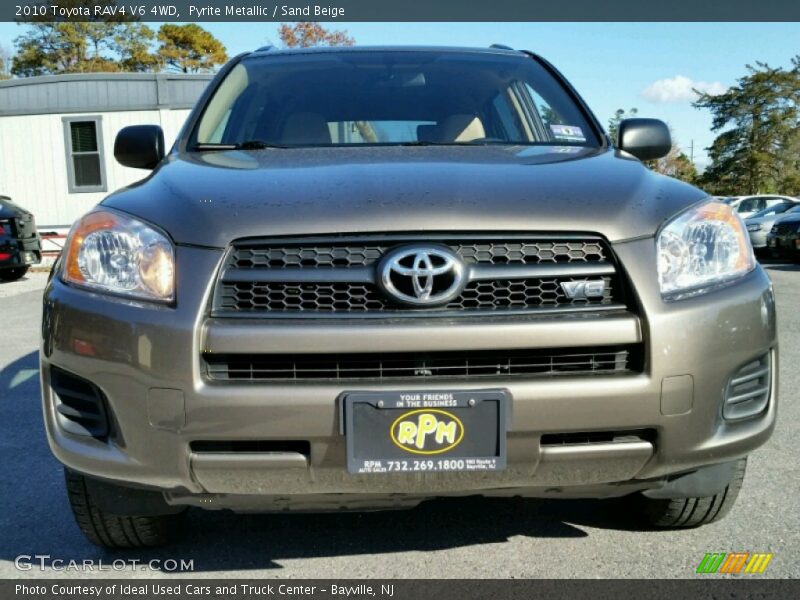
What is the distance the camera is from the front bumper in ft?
6.59

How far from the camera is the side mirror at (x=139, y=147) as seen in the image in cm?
322

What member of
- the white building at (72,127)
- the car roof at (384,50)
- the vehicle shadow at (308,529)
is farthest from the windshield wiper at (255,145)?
the white building at (72,127)

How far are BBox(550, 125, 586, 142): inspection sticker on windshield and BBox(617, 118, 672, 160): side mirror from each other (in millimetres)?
167

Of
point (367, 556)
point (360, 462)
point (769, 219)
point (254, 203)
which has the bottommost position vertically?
point (769, 219)

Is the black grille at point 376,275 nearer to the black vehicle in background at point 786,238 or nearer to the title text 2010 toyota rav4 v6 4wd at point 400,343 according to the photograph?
the title text 2010 toyota rav4 v6 4wd at point 400,343

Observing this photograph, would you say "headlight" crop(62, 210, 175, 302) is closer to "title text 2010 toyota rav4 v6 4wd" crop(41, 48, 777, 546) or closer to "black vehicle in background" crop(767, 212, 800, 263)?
"title text 2010 toyota rav4 v6 4wd" crop(41, 48, 777, 546)

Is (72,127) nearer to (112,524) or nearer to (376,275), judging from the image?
(112,524)

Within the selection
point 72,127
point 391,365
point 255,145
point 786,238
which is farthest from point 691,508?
point 72,127

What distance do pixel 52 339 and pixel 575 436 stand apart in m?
1.36

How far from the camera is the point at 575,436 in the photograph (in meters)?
2.11

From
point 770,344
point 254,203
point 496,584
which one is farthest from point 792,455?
point 254,203

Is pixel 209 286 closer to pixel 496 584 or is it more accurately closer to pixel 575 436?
pixel 575 436

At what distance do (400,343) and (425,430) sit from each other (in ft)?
0.72

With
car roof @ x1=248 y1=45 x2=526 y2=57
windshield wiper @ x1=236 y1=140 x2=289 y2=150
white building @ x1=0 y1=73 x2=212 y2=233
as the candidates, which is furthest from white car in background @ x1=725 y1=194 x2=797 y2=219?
windshield wiper @ x1=236 y1=140 x2=289 y2=150
